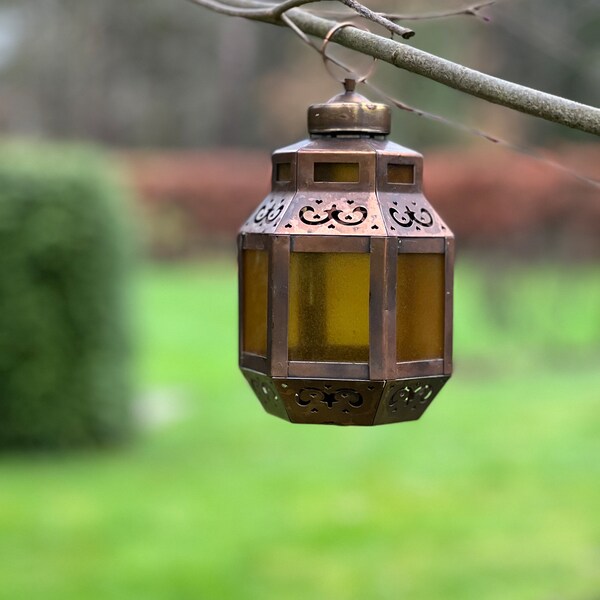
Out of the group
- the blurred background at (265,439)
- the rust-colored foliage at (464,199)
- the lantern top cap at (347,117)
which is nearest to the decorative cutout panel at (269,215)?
the lantern top cap at (347,117)

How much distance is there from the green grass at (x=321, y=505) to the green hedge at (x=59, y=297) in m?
0.30

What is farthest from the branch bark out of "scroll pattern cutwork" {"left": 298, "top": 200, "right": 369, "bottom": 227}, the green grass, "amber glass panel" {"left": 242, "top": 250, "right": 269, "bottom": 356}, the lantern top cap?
the green grass

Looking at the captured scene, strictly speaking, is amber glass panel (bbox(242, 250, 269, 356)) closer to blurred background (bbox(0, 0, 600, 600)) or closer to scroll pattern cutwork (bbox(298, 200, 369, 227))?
scroll pattern cutwork (bbox(298, 200, 369, 227))

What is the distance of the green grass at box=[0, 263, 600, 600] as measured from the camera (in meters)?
4.85

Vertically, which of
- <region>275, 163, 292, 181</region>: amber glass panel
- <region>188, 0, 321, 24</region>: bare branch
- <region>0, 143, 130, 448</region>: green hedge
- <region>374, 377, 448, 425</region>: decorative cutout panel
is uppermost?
<region>188, 0, 321, 24</region>: bare branch

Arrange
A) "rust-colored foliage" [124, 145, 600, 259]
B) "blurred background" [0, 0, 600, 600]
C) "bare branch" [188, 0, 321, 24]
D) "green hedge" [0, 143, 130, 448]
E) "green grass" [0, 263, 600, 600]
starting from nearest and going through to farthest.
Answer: "bare branch" [188, 0, 321, 24] → "green grass" [0, 263, 600, 600] → "blurred background" [0, 0, 600, 600] → "green hedge" [0, 143, 130, 448] → "rust-colored foliage" [124, 145, 600, 259]

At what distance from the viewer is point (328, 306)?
170 centimetres

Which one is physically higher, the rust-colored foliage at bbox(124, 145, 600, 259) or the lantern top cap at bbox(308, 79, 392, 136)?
the lantern top cap at bbox(308, 79, 392, 136)

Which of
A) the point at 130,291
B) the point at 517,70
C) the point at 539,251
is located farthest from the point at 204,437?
the point at 517,70

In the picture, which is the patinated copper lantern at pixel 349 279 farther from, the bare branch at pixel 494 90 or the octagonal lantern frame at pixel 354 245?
the bare branch at pixel 494 90

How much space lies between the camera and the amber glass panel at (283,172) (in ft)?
5.92

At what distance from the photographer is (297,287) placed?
1700 millimetres

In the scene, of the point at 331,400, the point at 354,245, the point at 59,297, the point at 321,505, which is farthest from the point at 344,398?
the point at 59,297

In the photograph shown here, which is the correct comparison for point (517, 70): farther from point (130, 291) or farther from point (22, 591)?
point (22, 591)
